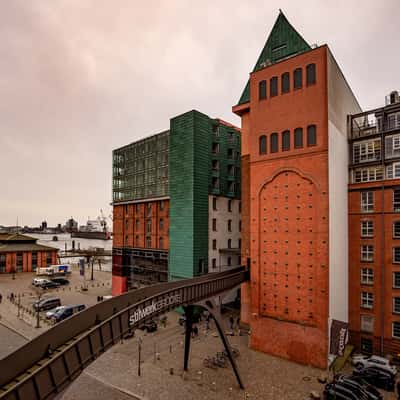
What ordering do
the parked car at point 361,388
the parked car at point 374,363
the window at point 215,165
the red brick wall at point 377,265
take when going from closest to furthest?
the parked car at point 361,388 < the parked car at point 374,363 < the red brick wall at point 377,265 < the window at point 215,165

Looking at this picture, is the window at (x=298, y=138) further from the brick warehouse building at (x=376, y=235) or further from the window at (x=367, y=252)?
the window at (x=367, y=252)

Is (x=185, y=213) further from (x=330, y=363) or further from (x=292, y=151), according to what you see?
(x=330, y=363)

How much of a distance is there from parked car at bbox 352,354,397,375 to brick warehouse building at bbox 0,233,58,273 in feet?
259

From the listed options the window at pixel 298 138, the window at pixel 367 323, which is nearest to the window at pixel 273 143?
the window at pixel 298 138

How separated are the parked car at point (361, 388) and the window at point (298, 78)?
24713 mm

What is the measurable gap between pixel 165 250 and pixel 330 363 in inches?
1012

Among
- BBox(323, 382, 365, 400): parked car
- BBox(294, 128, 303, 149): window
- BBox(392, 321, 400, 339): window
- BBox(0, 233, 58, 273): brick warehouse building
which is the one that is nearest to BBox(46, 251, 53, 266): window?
BBox(0, 233, 58, 273): brick warehouse building

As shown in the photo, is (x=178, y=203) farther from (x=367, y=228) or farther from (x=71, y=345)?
(x=71, y=345)

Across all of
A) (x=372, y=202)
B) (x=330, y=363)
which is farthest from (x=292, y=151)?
(x=330, y=363)

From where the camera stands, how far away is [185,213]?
39.9 meters

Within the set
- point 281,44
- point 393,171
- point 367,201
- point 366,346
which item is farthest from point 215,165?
point 366,346

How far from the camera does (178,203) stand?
134 feet

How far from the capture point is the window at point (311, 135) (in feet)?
84.6

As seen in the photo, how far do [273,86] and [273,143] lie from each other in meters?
5.77
